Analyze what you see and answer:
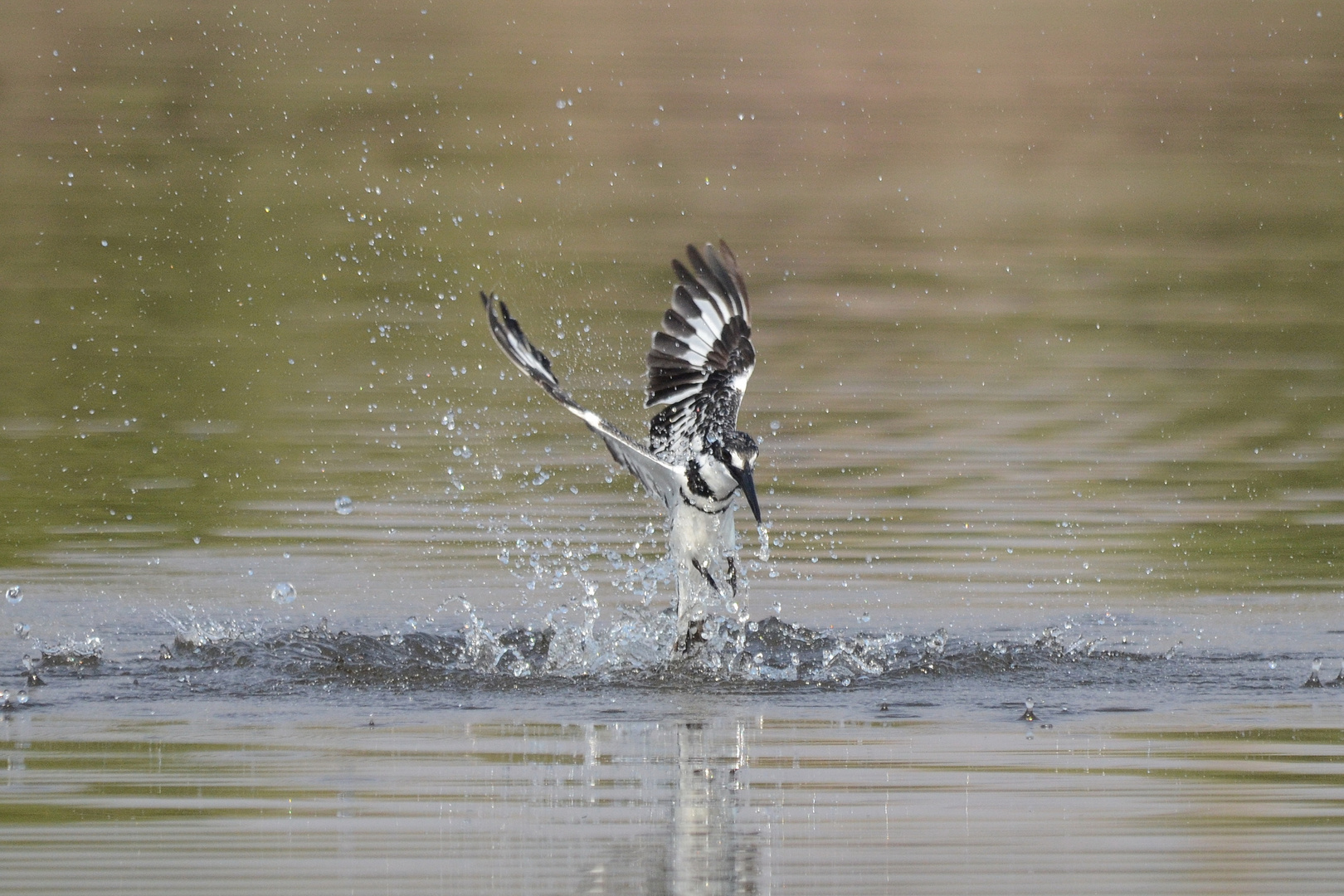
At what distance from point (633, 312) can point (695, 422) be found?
7156 mm

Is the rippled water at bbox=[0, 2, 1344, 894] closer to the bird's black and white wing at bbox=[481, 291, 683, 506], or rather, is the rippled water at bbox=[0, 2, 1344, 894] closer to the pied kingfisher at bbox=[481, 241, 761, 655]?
the pied kingfisher at bbox=[481, 241, 761, 655]

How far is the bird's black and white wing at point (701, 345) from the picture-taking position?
1039cm

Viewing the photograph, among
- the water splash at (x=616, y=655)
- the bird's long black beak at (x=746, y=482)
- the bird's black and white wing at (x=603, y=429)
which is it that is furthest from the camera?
the bird's long black beak at (x=746, y=482)

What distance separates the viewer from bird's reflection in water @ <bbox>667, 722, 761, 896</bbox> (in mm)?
5559

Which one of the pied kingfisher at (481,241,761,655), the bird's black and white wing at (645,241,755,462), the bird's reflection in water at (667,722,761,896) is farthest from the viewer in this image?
the bird's black and white wing at (645,241,755,462)

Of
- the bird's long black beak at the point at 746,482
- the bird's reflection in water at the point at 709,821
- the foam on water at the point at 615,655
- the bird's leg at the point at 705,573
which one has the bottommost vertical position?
the bird's reflection in water at the point at 709,821

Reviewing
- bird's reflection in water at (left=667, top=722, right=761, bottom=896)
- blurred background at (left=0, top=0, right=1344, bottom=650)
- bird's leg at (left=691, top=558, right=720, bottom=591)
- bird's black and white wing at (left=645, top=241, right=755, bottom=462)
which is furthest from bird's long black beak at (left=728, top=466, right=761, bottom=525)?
bird's reflection in water at (left=667, top=722, right=761, bottom=896)

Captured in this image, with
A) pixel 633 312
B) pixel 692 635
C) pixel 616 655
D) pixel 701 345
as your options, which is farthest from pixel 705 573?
pixel 633 312

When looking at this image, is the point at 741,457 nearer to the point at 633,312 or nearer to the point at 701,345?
the point at 701,345

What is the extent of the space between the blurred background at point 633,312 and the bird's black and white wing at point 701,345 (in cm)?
91

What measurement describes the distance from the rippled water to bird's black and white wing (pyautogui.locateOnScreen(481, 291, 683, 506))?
0.57 m

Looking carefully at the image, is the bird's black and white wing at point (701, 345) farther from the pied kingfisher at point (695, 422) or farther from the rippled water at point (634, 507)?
the rippled water at point (634, 507)

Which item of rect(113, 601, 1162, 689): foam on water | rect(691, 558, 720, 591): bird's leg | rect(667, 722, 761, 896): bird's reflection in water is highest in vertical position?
rect(691, 558, 720, 591): bird's leg

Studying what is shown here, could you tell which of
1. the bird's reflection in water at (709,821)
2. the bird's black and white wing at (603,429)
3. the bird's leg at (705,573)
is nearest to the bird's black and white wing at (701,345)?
the bird's black and white wing at (603,429)
